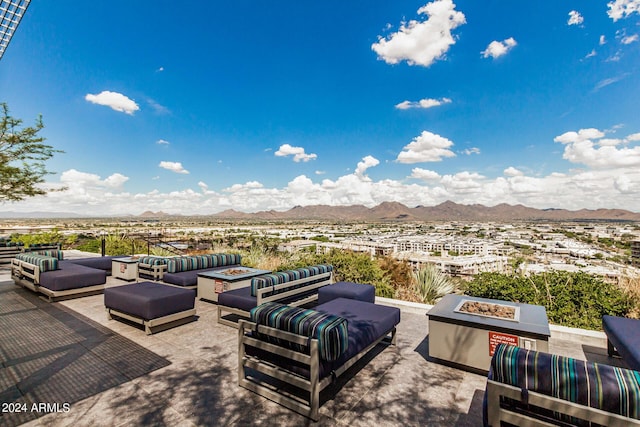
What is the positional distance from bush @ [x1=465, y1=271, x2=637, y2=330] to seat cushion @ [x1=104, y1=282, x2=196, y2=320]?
486 centimetres

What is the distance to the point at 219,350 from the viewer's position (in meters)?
3.63

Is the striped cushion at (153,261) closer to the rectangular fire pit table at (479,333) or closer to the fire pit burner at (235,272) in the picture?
the fire pit burner at (235,272)

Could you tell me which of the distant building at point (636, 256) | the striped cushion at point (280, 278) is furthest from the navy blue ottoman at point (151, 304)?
the distant building at point (636, 256)

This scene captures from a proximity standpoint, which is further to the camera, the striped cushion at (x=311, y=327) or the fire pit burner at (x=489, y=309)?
the fire pit burner at (x=489, y=309)

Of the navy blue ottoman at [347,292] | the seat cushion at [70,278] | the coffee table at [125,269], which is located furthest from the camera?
the coffee table at [125,269]

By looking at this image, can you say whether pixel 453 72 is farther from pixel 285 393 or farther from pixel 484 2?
pixel 285 393

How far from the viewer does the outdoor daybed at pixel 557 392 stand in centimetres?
143

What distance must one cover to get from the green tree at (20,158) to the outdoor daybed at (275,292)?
11.7 metres

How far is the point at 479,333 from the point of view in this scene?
3.04m

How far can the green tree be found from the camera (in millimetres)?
10641

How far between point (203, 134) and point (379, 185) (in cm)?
4692

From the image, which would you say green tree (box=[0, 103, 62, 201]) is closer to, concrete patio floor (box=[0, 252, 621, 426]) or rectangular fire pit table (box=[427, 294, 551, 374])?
concrete patio floor (box=[0, 252, 621, 426])

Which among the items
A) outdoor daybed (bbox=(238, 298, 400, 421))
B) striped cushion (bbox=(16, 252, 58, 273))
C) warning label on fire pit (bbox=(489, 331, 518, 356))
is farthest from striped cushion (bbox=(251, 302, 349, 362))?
striped cushion (bbox=(16, 252, 58, 273))

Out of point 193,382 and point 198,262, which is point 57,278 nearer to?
point 198,262
